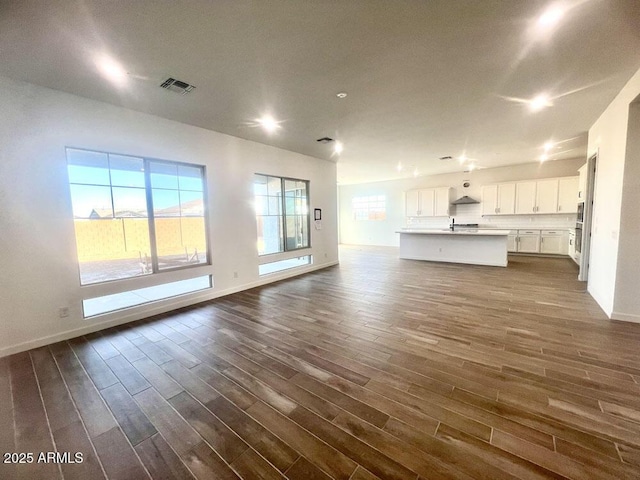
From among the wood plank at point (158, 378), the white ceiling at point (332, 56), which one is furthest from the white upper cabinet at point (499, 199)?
the wood plank at point (158, 378)

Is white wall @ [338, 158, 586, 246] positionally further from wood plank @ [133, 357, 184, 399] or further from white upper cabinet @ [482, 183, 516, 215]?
wood plank @ [133, 357, 184, 399]

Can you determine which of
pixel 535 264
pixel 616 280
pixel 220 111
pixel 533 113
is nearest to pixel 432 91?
pixel 533 113

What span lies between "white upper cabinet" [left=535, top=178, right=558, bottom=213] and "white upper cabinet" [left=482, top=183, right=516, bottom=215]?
60cm

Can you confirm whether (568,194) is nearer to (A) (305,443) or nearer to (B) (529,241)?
(B) (529,241)

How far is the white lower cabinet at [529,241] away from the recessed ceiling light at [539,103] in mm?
5449

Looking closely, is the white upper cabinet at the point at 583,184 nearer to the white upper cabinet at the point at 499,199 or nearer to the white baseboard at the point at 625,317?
the white upper cabinet at the point at 499,199

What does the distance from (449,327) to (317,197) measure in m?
4.61

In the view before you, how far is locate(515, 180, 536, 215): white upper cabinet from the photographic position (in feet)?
25.9

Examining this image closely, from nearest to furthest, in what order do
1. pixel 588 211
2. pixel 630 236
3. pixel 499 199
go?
pixel 630 236
pixel 588 211
pixel 499 199

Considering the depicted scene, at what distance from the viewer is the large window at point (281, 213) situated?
563 cm

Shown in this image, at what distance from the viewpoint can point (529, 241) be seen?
7.97m

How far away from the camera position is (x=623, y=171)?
3.21 m

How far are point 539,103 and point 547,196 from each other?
5.54 m

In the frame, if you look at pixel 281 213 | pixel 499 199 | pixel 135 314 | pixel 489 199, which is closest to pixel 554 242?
pixel 499 199
